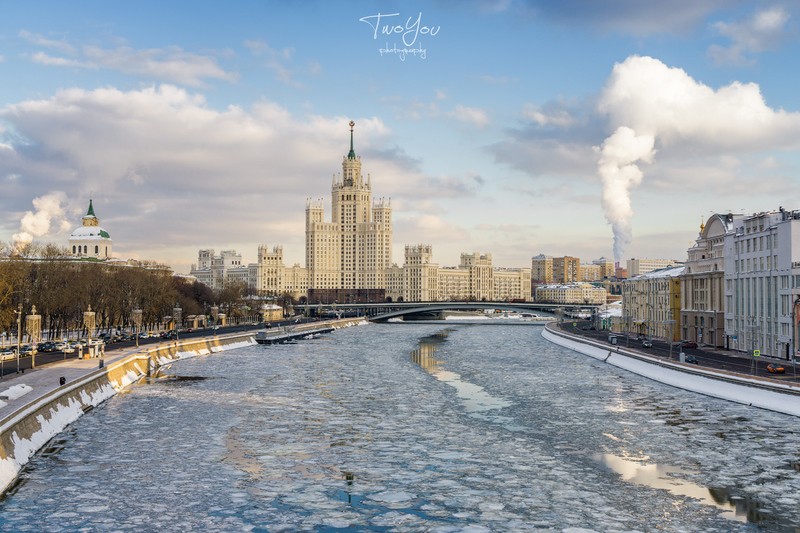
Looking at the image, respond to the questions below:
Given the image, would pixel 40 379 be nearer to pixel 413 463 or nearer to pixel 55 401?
pixel 55 401

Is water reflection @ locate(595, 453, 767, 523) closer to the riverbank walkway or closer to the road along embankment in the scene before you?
the road along embankment

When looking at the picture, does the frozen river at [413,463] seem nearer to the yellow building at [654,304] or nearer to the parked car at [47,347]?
Result: the parked car at [47,347]

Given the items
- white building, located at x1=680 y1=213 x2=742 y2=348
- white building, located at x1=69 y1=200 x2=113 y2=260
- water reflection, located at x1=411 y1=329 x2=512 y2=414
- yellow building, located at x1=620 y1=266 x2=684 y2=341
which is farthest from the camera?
white building, located at x1=69 y1=200 x2=113 y2=260

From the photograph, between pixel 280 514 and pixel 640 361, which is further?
pixel 640 361

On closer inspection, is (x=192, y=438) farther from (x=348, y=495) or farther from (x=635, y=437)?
(x=635, y=437)

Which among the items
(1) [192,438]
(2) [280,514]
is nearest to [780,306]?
(1) [192,438]

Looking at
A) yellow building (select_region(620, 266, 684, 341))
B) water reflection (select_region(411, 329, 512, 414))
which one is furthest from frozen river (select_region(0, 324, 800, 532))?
yellow building (select_region(620, 266, 684, 341))
